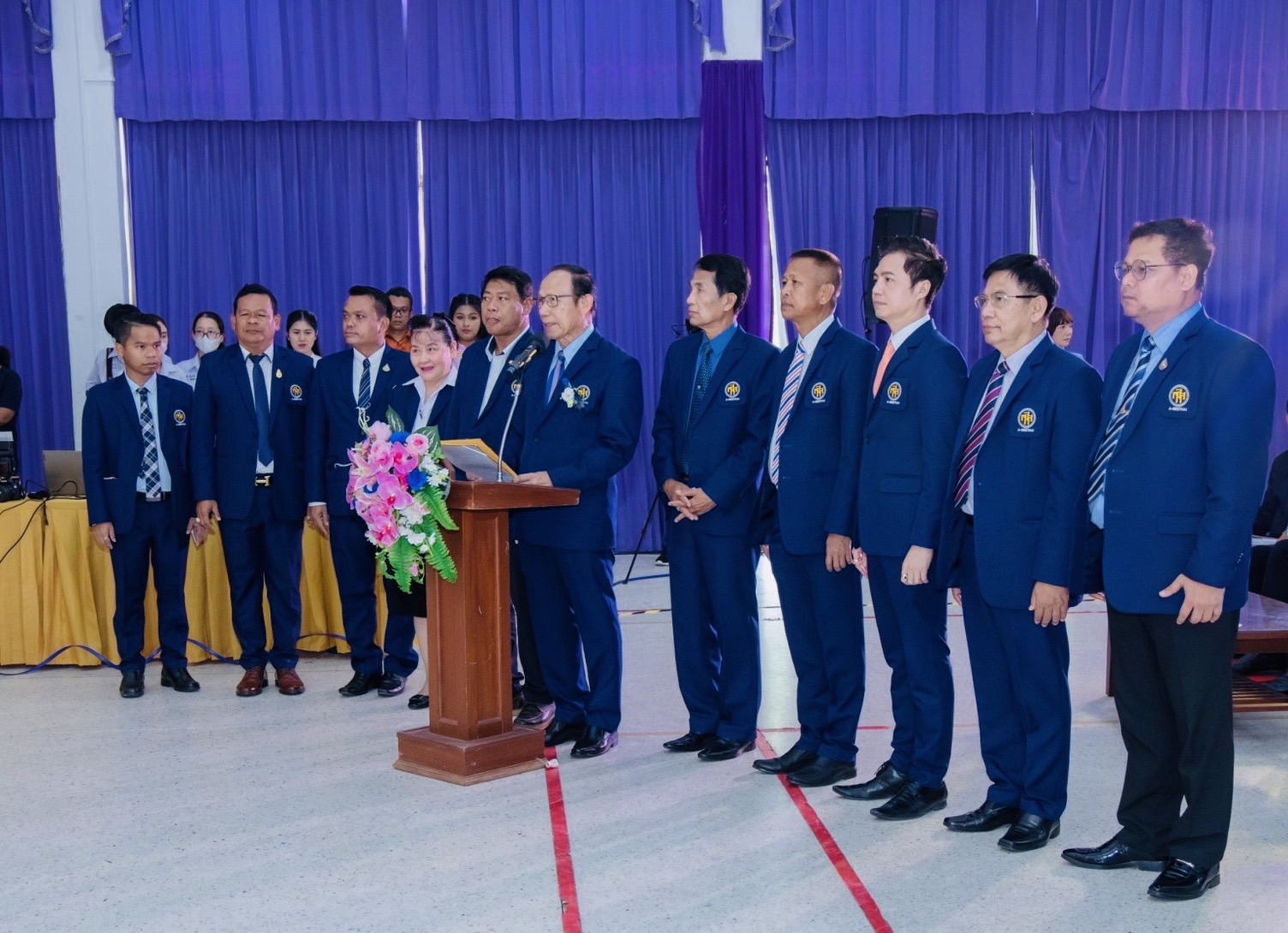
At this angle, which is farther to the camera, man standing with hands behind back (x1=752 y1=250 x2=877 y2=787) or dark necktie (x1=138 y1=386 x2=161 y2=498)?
dark necktie (x1=138 y1=386 x2=161 y2=498)

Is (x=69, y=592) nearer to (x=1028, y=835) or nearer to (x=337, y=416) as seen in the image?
(x=337, y=416)

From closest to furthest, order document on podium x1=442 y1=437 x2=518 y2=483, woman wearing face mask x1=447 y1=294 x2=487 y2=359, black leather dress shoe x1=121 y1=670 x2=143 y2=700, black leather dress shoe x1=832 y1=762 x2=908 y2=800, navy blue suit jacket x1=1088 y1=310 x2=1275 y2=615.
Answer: navy blue suit jacket x1=1088 y1=310 x2=1275 y2=615, black leather dress shoe x1=832 y1=762 x2=908 y2=800, document on podium x1=442 y1=437 x2=518 y2=483, black leather dress shoe x1=121 y1=670 x2=143 y2=700, woman wearing face mask x1=447 y1=294 x2=487 y2=359

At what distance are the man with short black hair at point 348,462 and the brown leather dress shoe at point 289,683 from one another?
202mm

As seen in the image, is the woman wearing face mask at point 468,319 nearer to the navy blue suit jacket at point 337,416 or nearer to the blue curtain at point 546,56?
the navy blue suit jacket at point 337,416

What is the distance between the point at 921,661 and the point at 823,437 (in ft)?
→ 2.32

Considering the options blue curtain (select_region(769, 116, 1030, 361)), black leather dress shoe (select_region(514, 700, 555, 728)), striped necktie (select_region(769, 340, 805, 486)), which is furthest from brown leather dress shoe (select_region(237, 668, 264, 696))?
blue curtain (select_region(769, 116, 1030, 361))

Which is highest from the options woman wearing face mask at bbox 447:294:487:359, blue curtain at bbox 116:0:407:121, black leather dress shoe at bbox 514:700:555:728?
blue curtain at bbox 116:0:407:121

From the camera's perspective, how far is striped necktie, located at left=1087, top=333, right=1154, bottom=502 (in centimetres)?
289

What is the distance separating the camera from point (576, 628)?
4.34 meters

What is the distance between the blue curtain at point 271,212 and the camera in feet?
28.7

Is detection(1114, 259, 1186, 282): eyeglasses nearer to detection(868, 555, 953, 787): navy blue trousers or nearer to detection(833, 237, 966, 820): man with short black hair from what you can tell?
detection(833, 237, 966, 820): man with short black hair

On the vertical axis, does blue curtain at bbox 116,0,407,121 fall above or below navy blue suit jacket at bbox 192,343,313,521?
above

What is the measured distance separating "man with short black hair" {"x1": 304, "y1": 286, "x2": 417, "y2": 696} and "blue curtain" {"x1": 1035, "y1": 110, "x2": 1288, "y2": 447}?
589 cm

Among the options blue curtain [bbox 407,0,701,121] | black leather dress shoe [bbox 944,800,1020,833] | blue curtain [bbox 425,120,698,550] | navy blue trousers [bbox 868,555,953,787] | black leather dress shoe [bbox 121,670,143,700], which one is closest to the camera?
black leather dress shoe [bbox 944,800,1020,833]
